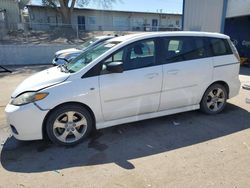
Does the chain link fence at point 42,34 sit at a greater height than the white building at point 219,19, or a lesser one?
lesser

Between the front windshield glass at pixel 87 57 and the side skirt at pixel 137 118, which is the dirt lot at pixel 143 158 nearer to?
the side skirt at pixel 137 118

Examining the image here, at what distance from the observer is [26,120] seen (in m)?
3.32

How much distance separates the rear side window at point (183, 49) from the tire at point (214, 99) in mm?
760

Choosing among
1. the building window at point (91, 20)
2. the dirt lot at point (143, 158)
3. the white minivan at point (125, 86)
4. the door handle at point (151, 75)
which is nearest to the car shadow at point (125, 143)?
the dirt lot at point (143, 158)

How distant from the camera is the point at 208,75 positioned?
14.6 feet

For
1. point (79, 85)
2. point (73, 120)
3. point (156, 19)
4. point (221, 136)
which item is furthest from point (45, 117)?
point (156, 19)

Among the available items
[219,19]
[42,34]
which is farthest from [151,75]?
[42,34]

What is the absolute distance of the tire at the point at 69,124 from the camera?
3.46 meters

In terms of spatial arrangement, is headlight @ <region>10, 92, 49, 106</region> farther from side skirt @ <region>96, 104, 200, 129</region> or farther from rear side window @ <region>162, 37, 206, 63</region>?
rear side window @ <region>162, 37, 206, 63</region>

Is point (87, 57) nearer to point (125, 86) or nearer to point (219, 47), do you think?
point (125, 86)

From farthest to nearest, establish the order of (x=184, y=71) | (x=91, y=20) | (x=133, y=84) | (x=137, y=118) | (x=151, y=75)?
(x=91, y=20) → (x=184, y=71) → (x=137, y=118) → (x=151, y=75) → (x=133, y=84)

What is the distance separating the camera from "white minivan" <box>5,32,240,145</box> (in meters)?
3.41

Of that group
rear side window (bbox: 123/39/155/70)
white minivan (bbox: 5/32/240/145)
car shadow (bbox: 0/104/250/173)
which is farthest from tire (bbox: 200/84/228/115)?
rear side window (bbox: 123/39/155/70)

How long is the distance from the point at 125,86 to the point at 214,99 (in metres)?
2.15
